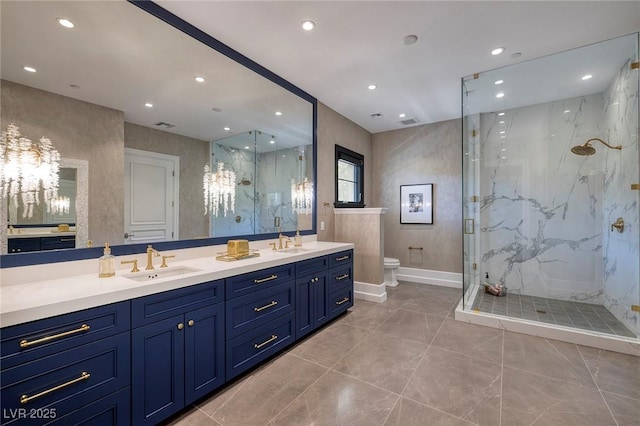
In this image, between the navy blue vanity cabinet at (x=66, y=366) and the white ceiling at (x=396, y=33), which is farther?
the white ceiling at (x=396, y=33)

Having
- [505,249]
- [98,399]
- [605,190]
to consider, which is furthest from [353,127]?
[98,399]

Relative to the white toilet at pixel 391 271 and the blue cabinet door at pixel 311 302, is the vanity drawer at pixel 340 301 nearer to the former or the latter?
the blue cabinet door at pixel 311 302

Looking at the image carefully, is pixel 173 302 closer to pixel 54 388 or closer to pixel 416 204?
Result: pixel 54 388

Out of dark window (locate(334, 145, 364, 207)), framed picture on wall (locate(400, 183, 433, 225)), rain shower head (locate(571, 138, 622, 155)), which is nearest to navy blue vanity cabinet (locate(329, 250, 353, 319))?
dark window (locate(334, 145, 364, 207))

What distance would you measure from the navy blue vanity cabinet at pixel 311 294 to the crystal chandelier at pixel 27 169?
191cm

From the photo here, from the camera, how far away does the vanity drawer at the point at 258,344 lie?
2037 millimetres

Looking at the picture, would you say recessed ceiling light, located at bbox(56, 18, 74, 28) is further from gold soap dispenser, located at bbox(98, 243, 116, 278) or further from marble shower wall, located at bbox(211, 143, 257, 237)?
gold soap dispenser, located at bbox(98, 243, 116, 278)

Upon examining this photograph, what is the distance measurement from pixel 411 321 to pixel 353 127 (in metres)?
3.44

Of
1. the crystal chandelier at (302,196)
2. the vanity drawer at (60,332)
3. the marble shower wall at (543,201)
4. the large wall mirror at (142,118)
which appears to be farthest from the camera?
the crystal chandelier at (302,196)

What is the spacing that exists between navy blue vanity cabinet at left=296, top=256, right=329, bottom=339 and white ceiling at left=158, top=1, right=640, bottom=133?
2.19 metres

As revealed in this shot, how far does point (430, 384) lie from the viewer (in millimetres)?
2076

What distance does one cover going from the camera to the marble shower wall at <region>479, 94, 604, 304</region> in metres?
3.50

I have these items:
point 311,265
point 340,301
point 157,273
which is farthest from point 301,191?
point 157,273

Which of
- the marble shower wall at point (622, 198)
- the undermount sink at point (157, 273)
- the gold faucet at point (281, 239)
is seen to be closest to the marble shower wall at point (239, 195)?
the gold faucet at point (281, 239)
